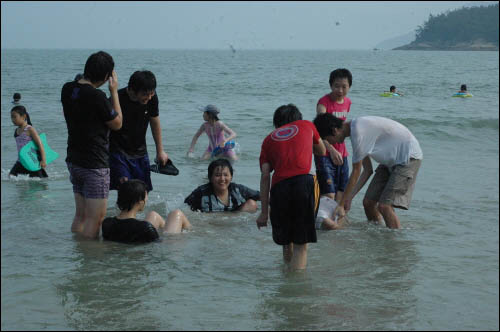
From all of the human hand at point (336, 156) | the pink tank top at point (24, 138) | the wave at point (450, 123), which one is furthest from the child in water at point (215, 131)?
the wave at point (450, 123)

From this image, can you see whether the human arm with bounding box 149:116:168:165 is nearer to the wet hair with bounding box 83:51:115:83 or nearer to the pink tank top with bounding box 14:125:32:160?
the wet hair with bounding box 83:51:115:83

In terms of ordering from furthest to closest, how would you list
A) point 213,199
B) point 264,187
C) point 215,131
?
1. point 215,131
2. point 213,199
3. point 264,187

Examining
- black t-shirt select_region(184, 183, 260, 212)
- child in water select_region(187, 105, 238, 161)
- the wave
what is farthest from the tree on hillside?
black t-shirt select_region(184, 183, 260, 212)

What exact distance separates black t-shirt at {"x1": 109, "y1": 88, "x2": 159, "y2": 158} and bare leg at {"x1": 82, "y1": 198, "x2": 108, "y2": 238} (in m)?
0.81

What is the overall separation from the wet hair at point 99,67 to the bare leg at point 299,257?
2109 mm

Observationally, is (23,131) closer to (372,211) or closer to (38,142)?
(38,142)

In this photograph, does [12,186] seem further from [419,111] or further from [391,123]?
[419,111]

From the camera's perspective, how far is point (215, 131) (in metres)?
10.9

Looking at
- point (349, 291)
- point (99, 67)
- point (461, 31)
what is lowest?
point (349, 291)

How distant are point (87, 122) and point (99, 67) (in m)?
0.49

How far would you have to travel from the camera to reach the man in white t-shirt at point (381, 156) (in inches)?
211

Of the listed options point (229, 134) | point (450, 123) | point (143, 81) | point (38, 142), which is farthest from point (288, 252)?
point (450, 123)

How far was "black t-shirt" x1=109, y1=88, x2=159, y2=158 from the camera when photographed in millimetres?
5906

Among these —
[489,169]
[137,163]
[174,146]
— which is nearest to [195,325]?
[137,163]
